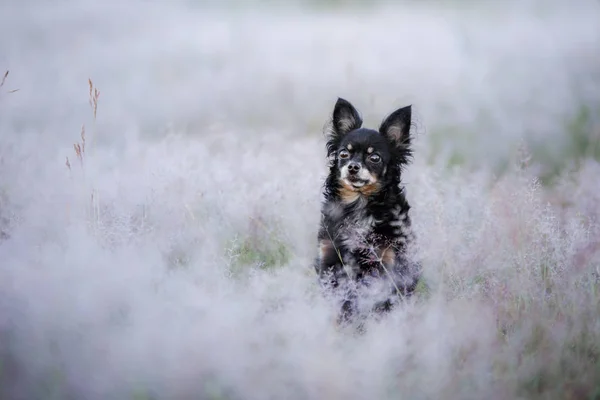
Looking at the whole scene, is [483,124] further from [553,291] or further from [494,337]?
[494,337]

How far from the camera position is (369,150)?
3.47m

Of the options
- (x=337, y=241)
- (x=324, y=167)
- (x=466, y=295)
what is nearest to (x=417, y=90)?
(x=324, y=167)

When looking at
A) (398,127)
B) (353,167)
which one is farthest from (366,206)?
(398,127)

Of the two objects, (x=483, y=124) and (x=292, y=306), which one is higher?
(x=483, y=124)

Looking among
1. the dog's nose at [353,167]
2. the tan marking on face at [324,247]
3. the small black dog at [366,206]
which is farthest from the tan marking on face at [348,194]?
the tan marking on face at [324,247]

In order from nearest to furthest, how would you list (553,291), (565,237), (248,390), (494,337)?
(248,390) → (494,337) → (553,291) → (565,237)

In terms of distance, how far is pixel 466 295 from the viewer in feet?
9.52

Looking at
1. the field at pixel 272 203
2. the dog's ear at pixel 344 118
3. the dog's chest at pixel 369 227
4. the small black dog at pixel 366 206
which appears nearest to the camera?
the field at pixel 272 203

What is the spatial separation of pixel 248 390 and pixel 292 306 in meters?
0.44

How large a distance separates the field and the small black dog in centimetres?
13

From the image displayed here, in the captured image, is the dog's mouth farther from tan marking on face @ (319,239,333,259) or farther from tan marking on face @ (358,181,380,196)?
tan marking on face @ (319,239,333,259)

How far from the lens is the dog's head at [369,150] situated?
134 inches

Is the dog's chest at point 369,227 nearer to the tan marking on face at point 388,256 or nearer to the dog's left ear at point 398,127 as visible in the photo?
the tan marking on face at point 388,256

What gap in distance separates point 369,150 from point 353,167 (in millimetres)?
188
